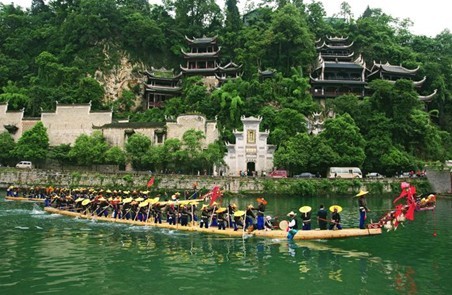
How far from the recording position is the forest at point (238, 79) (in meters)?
48.0

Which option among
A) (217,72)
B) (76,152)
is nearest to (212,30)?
(217,72)

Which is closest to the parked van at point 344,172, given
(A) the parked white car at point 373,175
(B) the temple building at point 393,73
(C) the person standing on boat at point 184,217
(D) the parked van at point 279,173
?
(A) the parked white car at point 373,175

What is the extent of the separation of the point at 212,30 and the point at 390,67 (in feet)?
109

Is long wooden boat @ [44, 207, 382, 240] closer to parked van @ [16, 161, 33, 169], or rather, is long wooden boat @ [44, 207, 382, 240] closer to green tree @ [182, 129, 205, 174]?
green tree @ [182, 129, 205, 174]

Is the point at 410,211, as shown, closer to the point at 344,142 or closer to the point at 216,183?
the point at 216,183

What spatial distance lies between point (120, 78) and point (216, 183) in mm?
34630

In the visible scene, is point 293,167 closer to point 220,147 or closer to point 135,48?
point 220,147

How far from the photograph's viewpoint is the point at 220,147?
161 feet

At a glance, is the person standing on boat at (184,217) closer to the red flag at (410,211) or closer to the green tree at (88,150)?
the red flag at (410,211)

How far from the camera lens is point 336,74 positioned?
217 feet

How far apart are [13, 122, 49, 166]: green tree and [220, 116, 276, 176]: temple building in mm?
22848

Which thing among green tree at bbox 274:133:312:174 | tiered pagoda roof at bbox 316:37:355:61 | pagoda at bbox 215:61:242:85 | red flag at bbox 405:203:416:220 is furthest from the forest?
red flag at bbox 405:203:416:220

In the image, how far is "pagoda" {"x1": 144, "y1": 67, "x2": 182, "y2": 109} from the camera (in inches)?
2579

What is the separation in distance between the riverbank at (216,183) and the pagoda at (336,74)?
22305mm
